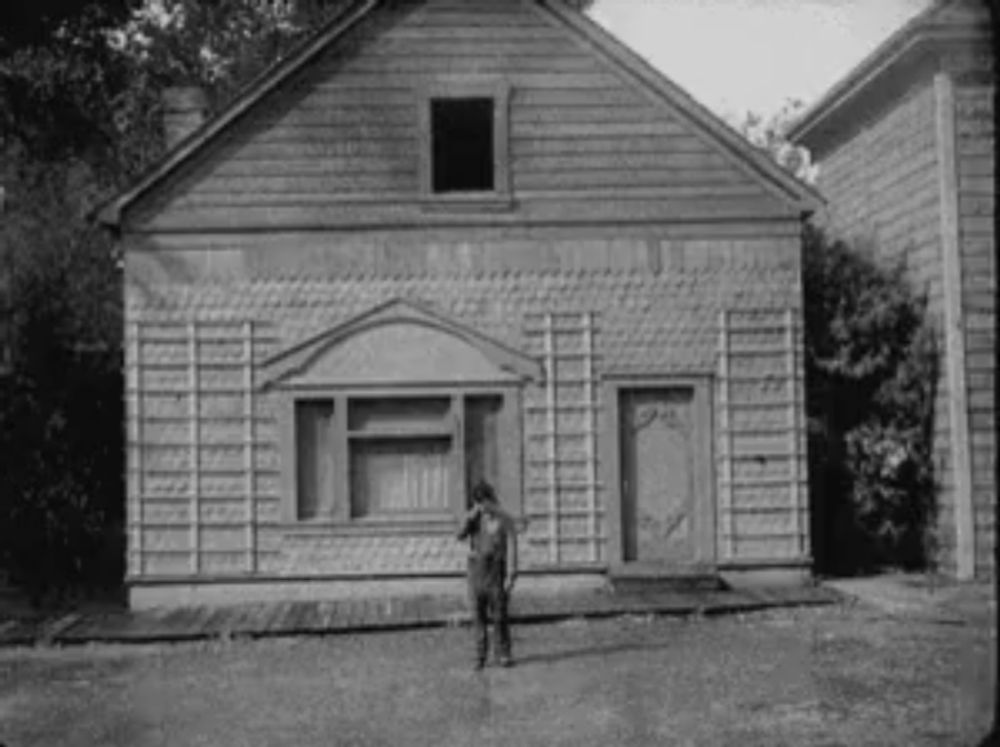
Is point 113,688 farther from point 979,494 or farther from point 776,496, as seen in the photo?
point 979,494

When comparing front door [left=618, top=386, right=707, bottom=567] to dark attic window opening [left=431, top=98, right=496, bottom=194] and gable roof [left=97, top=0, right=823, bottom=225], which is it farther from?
dark attic window opening [left=431, top=98, right=496, bottom=194]

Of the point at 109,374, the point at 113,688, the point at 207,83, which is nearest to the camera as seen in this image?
the point at 113,688

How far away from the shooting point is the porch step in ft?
52.8

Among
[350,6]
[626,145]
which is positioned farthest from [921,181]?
[350,6]

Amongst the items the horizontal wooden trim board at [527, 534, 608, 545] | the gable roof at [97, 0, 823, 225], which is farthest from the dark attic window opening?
the horizontal wooden trim board at [527, 534, 608, 545]

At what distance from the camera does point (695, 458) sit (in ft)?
55.6

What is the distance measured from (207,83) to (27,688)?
94.6 feet

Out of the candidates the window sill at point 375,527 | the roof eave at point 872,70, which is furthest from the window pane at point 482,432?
the roof eave at point 872,70

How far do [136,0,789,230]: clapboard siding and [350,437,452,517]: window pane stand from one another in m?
2.69

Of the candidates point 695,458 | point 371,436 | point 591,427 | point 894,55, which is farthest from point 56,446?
point 894,55

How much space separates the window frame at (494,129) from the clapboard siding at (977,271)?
525 centimetres

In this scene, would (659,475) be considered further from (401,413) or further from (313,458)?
(313,458)

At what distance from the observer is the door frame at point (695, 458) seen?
16.7 m

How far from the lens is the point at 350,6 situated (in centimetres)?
1655
